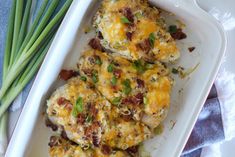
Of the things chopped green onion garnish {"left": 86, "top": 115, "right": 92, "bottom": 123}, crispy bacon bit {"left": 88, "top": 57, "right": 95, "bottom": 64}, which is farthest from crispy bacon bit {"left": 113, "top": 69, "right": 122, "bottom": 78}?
chopped green onion garnish {"left": 86, "top": 115, "right": 92, "bottom": 123}

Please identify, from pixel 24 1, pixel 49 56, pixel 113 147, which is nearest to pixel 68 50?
pixel 49 56

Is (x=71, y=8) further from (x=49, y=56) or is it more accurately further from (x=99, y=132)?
(x=99, y=132)

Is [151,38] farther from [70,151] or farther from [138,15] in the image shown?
[70,151]

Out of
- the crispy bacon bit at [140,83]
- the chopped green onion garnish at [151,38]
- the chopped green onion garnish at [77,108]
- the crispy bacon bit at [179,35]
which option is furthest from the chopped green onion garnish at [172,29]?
the chopped green onion garnish at [77,108]

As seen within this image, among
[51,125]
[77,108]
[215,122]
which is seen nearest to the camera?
[77,108]

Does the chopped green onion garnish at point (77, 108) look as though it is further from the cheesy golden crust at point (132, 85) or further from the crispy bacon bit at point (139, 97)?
the crispy bacon bit at point (139, 97)

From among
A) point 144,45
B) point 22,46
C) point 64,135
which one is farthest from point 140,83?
point 22,46
